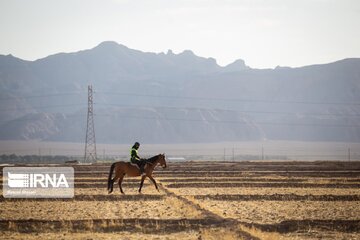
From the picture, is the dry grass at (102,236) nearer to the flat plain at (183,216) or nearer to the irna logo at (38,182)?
the flat plain at (183,216)

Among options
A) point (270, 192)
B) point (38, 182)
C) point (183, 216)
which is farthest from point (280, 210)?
point (38, 182)

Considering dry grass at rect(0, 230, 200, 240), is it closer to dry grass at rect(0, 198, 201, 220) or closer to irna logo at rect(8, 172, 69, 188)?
dry grass at rect(0, 198, 201, 220)

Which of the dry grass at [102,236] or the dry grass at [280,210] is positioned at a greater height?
the dry grass at [102,236]

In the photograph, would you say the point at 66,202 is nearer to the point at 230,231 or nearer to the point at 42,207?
the point at 42,207

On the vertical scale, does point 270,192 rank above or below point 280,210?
below

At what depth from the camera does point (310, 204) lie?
2698 cm

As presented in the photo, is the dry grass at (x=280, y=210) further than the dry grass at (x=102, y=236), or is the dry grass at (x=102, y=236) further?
the dry grass at (x=280, y=210)

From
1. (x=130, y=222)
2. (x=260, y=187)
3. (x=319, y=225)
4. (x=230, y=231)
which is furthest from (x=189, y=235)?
(x=260, y=187)

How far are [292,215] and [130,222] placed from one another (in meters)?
6.73

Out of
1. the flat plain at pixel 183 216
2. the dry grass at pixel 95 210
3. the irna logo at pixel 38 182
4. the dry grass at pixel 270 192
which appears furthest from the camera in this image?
the irna logo at pixel 38 182

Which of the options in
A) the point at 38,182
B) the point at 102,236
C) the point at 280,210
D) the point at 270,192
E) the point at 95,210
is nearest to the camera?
the point at 102,236

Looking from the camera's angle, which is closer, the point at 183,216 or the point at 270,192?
the point at 183,216

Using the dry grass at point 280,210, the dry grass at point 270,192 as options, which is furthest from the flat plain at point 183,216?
the dry grass at point 270,192

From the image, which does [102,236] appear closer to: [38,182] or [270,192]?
[270,192]
